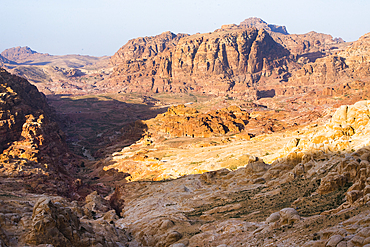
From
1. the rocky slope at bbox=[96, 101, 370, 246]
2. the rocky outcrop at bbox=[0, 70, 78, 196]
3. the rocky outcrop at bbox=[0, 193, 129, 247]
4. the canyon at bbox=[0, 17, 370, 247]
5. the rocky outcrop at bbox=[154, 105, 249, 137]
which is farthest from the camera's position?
the rocky outcrop at bbox=[154, 105, 249, 137]

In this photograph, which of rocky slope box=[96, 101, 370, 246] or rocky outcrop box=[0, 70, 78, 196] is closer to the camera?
rocky slope box=[96, 101, 370, 246]

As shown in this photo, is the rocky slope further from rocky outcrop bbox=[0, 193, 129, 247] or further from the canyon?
rocky outcrop bbox=[0, 193, 129, 247]

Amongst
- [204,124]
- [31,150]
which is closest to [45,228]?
[31,150]

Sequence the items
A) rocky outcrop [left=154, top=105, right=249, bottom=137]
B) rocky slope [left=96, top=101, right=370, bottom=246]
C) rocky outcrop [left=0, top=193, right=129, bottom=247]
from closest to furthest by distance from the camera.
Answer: rocky slope [left=96, top=101, right=370, bottom=246]
rocky outcrop [left=0, top=193, right=129, bottom=247]
rocky outcrop [left=154, top=105, right=249, bottom=137]

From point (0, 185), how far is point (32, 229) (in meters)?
24.9

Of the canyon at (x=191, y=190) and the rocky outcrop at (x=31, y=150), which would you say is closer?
the canyon at (x=191, y=190)

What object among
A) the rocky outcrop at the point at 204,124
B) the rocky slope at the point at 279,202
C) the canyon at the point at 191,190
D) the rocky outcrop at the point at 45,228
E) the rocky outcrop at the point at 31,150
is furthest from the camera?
the rocky outcrop at the point at 204,124

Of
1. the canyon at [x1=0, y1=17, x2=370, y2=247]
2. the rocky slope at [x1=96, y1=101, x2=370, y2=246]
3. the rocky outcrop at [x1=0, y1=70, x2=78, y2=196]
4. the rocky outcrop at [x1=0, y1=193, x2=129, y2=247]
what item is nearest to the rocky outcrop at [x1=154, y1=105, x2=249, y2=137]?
the canyon at [x1=0, y1=17, x2=370, y2=247]

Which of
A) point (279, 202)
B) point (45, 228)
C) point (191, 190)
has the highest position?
point (45, 228)

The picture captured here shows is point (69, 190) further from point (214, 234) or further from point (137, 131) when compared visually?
point (137, 131)

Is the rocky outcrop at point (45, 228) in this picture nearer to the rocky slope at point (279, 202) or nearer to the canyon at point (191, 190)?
the canyon at point (191, 190)

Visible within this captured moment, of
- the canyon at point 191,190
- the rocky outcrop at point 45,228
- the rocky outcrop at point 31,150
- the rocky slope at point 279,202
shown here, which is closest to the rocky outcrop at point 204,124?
the canyon at point 191,190

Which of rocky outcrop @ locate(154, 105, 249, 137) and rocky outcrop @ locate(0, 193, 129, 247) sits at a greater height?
rocky outcrop @ locate(0, 193, 129, 247)

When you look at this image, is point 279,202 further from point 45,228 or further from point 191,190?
point 45,228
